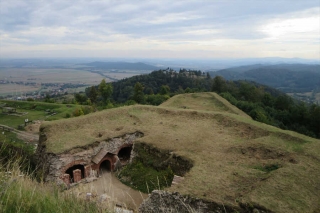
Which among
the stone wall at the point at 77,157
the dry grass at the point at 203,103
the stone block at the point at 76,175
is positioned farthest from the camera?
the dry grass at the point at 203,103

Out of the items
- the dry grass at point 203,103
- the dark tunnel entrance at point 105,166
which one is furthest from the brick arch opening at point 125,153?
the dry grass at point 203,103

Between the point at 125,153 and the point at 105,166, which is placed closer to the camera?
the point at 105,166

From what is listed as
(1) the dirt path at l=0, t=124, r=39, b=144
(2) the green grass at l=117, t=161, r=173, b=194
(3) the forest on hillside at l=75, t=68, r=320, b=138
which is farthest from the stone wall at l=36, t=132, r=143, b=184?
(3) the forest on hillside at l=75, t=68, r=320, b=138

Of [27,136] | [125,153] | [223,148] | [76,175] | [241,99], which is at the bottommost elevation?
[27,136]

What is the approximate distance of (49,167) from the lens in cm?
1535

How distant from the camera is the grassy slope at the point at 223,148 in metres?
9.80

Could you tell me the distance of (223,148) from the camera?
1526 cm

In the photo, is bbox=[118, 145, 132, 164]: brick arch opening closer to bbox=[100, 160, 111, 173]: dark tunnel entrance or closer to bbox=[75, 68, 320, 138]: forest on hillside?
bbox=[100, 160, 111, 173]: dark tunnel entrance

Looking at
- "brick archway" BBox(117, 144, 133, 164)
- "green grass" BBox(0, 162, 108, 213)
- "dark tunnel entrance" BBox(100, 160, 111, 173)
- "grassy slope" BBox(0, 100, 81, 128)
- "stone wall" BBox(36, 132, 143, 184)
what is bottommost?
"grassy slope" BBox(0, 100, 81, 128)

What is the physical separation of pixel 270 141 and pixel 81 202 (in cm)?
1394

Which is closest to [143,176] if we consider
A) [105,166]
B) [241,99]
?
[105,166]

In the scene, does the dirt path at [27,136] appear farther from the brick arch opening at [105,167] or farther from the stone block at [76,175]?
the stone block at [76,175]

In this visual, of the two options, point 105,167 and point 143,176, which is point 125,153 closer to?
point 105,167

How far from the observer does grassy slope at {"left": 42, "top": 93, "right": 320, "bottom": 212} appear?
9.80 m
